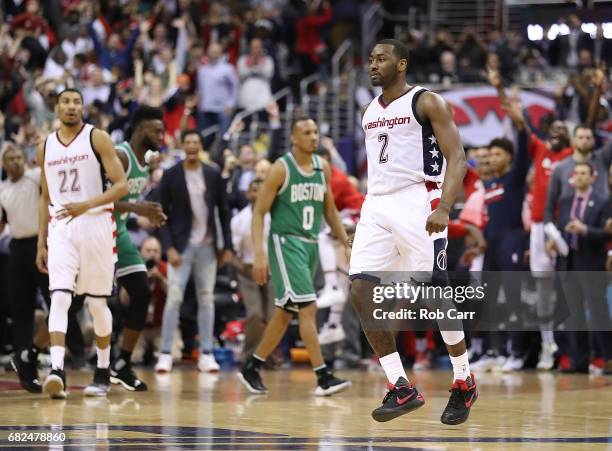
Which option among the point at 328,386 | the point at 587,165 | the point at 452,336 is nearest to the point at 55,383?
the point at 328,386

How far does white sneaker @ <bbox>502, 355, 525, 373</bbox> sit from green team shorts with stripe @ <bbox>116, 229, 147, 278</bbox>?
4993 millimetres

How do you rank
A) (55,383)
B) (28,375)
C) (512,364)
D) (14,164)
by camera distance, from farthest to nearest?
(512,364), (14,164), (28,375), (55,383)

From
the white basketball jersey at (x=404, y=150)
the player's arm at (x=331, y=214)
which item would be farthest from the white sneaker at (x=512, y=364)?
the white basketball jersey at (x=404, y=150)

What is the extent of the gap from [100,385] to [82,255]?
116 cm

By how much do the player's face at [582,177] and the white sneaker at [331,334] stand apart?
3058mm

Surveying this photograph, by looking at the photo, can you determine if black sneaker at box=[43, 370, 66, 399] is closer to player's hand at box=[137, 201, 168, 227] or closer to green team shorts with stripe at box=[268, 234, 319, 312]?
player's hand at box=[137, 201, 168, 227]

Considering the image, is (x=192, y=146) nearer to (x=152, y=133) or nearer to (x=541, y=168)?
(x=152, y=133)

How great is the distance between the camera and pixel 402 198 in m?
8.85

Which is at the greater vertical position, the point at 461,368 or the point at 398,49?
the point at 398,49

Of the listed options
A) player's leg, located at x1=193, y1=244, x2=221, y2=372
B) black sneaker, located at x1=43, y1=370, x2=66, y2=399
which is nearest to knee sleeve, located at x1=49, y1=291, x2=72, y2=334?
black sneaker, located at x1=43, y1=370, x2=66, y2=399

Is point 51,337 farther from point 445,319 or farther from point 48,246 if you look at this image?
point 445,319

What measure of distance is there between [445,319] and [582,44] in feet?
45.4

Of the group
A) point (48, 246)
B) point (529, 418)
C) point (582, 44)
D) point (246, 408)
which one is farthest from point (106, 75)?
point (529, 418)

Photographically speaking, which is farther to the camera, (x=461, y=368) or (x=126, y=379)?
(x=126, y=379)
